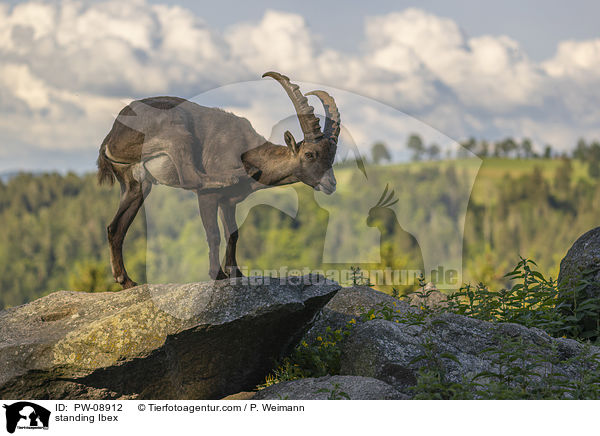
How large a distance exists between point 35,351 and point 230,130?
323 centimetres

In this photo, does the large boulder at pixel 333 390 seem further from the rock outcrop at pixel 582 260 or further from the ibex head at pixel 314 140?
the rock outcrop at pixel 582 260

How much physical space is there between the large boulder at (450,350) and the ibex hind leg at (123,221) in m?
3.00

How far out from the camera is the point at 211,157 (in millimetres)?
7113

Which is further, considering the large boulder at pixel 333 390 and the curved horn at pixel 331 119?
the curved horn at pixel 331 119

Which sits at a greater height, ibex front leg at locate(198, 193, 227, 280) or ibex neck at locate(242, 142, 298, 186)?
ibex neck at locate(242, 142, 298, 186)

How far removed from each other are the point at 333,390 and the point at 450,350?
166 cm

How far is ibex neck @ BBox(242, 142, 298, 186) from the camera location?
23.0 ft

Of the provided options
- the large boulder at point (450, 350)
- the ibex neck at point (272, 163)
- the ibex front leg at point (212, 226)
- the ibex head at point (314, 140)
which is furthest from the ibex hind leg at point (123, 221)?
the large boulder at point (450, 350)

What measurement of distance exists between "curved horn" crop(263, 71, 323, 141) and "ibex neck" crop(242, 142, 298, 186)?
38 cm

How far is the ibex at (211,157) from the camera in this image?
680 cm

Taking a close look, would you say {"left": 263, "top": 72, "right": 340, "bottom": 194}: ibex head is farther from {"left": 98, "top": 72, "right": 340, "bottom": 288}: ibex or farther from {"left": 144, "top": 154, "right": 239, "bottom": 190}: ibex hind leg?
{"left": 144, "top": 154, "right": 239, "bottom": 190}: ibex hind leg

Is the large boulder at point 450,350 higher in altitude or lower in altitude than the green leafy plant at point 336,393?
higher

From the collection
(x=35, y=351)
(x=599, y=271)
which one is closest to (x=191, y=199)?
(x=35, y=351)

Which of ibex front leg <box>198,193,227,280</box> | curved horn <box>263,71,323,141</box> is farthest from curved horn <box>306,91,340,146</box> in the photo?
ibex front leg <box>198,193,227,280</box>
